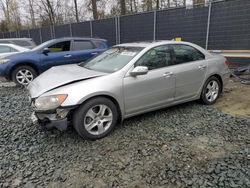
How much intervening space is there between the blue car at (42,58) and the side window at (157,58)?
170 inches

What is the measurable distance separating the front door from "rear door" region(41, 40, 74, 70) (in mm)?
4360

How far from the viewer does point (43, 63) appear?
762cm

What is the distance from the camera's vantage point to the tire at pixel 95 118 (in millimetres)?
3488

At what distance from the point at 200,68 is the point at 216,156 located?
7.07 feet

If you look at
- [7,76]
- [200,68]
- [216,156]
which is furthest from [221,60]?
[7,76]

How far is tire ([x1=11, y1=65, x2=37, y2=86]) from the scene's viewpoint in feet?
24.3

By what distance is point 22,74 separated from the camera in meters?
7.49

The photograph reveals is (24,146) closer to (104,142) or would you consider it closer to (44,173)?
(44,173)

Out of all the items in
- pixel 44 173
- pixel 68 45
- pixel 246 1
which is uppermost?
pixel 246 1

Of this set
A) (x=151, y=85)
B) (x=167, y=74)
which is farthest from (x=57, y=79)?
(x=167, y=74)

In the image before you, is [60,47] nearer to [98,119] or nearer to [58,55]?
[58,55]

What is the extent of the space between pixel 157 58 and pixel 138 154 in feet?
6.16

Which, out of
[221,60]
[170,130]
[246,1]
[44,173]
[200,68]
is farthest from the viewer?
[246,1]

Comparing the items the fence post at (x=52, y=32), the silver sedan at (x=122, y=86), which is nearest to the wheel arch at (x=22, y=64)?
the silver sedan at (x=122, y=86)
